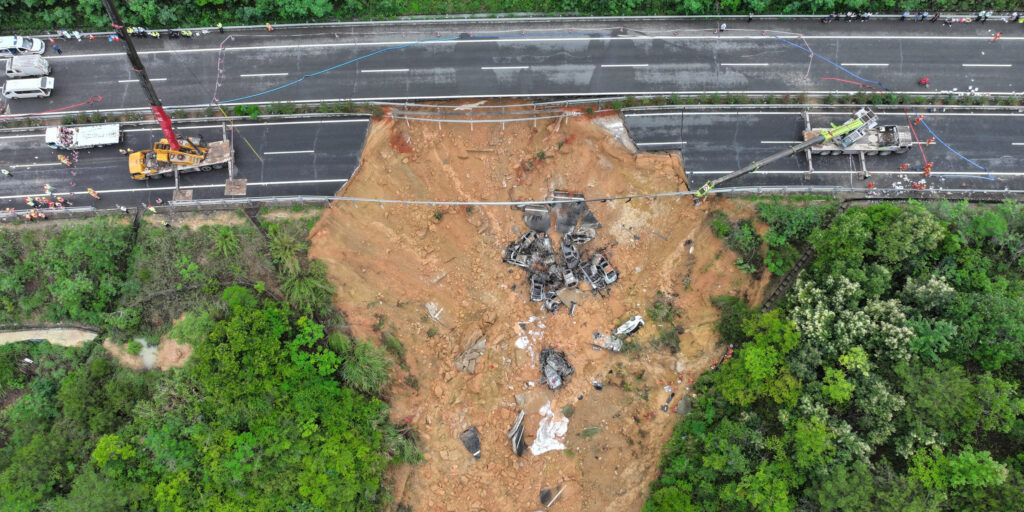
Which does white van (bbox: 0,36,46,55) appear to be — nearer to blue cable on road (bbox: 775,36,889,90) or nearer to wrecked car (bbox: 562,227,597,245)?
wrecked car (bbox: 562,227,597,245)

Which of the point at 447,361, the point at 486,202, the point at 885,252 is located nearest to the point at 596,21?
the point at 486,202

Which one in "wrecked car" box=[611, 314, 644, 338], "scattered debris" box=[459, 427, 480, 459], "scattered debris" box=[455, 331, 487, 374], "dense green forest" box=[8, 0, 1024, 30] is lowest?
"scattered debris" box=[459, 427, 480, 459]

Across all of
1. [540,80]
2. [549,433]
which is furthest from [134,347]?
[540,80]

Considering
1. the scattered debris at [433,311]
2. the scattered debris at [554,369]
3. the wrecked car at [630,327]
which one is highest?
the scattered debris at [433,311]

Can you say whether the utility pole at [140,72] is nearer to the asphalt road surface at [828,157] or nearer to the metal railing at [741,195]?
the metal railing at [741,195]

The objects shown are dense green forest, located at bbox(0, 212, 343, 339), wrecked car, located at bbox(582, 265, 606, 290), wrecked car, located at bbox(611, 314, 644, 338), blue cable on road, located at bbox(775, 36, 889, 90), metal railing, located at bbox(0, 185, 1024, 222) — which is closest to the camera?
dense green forest, located at bbox(0, 212, 343, 339)

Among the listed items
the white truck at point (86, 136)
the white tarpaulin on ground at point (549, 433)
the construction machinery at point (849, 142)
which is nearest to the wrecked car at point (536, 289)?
the white tarpaulin on ground at point (549, 433)

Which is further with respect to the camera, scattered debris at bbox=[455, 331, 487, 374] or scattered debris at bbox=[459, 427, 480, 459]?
scattered debris at bbox=[455, 331, 487, 374]

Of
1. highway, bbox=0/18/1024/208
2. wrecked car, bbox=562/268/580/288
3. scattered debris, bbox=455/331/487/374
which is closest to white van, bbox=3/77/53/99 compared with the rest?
highway, bbox=0/18/1024/208
